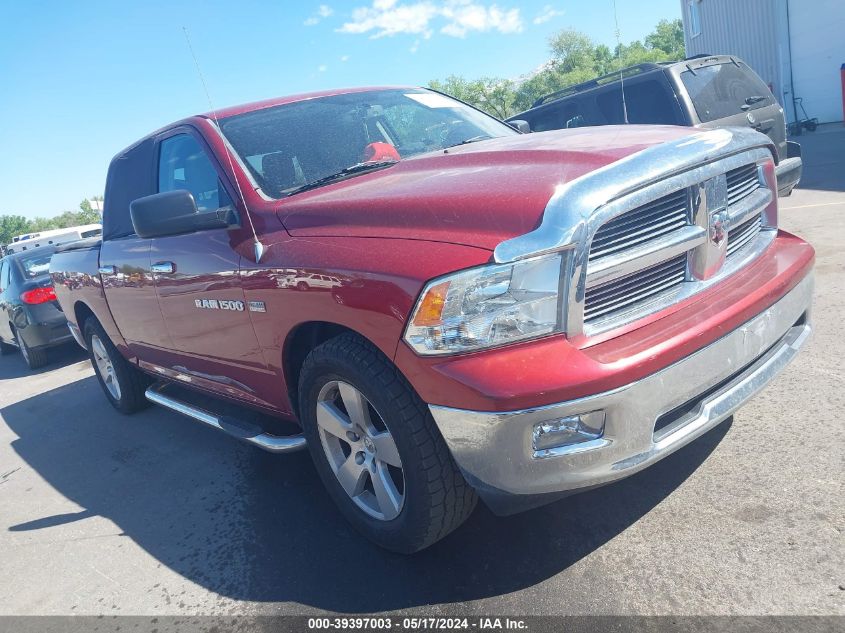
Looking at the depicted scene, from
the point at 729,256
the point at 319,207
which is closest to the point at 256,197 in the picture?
the point at 319,207

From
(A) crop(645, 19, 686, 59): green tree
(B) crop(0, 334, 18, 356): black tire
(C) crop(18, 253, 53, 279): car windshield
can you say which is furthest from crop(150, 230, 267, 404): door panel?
(A) crop(645, 19, 686, 59): green tree

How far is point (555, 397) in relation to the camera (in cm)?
208

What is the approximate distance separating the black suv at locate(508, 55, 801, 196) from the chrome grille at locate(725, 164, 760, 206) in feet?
12.2

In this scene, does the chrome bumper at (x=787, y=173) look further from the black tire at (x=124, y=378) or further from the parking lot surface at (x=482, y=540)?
the black tire at (x=124, y=378)

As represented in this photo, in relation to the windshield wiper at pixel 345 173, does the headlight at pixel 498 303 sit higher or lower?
lower

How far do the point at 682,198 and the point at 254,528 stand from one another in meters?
2.40

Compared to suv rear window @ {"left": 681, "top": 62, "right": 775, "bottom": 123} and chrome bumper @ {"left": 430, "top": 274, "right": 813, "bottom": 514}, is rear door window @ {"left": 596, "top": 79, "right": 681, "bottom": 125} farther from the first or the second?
chrome bumper @ {"left": 430, "top": 274, "right": 813, "bottom": 514}

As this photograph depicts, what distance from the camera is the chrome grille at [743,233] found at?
2790mm

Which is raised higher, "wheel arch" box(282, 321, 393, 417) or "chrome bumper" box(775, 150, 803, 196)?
"wheel arch" box(282, 321, 393, 417)

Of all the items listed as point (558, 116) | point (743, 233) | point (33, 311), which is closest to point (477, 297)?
point (743, 233)

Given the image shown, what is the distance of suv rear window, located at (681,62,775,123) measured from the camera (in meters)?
6.93

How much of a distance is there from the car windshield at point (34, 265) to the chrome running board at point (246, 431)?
5.77 meters

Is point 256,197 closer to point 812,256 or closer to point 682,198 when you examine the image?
point 682,198

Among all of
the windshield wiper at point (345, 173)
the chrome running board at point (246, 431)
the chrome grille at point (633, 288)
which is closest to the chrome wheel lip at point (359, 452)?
the chrome running board at point (246, 431)
